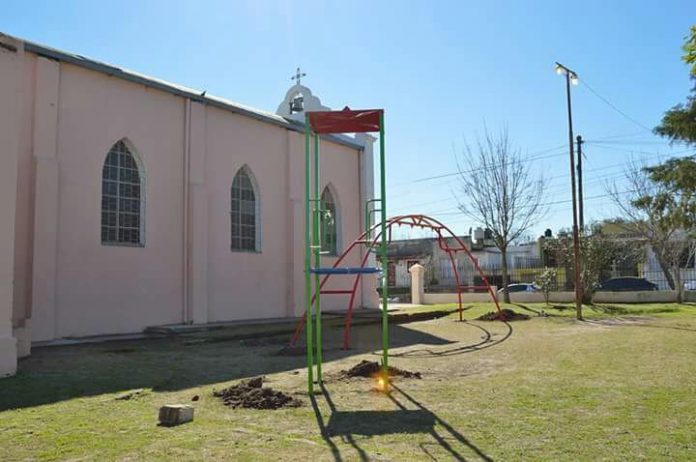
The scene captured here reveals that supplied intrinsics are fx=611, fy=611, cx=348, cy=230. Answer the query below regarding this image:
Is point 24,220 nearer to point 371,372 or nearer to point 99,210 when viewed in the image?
point 99,210

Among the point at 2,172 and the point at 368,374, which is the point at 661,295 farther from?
the point at 2,172

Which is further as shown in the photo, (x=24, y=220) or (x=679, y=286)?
(x=679, y=286)

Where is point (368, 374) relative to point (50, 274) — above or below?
below

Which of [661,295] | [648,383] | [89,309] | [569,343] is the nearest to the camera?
[648,383]

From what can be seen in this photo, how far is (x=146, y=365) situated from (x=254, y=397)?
378 cm

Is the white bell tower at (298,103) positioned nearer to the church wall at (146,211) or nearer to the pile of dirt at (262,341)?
the church wall at (146,211)

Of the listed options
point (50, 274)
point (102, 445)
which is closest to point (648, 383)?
point (102, 445)

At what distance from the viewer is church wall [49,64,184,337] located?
45.8 feet

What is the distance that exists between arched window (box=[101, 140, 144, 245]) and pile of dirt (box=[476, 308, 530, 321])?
9959mm

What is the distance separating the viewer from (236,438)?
204 inches

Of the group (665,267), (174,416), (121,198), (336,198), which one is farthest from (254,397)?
(665,267)

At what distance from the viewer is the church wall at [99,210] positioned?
1395cm

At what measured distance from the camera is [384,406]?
649 centimetres

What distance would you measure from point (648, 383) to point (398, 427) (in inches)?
147
